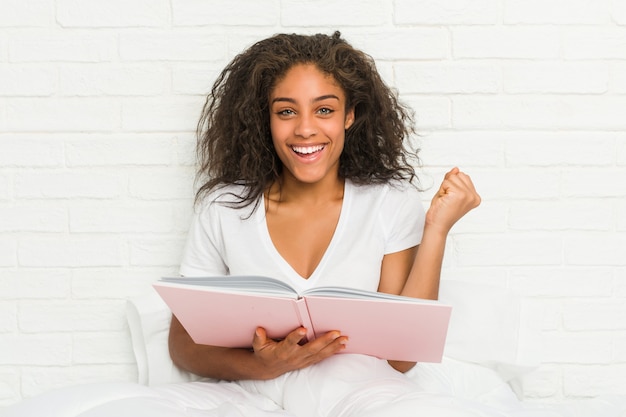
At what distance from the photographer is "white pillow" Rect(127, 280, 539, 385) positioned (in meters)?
1.93

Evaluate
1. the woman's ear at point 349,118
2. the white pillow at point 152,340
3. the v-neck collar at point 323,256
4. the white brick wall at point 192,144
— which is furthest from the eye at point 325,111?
the white pillow at point 152,340

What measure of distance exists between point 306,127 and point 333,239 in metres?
0.28

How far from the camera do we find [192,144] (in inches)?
81.0

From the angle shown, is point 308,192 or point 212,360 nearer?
point 212,360

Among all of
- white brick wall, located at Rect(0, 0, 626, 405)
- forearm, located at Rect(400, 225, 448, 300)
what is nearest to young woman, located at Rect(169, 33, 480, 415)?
forearm, located at Rect(400, 225, 448, 300)

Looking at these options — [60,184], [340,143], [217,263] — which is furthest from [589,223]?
[60,184]

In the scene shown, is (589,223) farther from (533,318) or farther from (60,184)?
(60,184)

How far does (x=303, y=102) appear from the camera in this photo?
171 centimetres

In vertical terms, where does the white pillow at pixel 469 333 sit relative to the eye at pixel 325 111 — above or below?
below

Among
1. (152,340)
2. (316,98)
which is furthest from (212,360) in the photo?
(316,98)

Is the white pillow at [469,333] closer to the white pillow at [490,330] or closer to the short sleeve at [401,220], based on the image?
the white pillow at [490,330]

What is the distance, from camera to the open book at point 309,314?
1.37 meters

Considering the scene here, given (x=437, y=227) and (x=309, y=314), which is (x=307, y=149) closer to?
(x=437, y=227)

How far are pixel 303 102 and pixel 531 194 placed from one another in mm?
733
